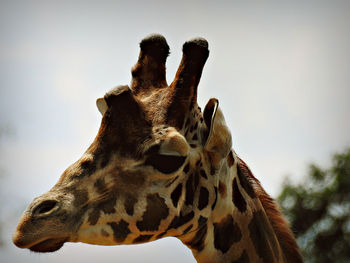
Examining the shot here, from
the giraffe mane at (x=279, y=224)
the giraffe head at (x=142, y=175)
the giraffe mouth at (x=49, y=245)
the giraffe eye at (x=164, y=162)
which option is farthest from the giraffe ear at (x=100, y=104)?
the giraffe mouth at (x=49, y=245)

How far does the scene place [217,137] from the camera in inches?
150

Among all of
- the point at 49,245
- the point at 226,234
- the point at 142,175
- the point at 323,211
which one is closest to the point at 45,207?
the point at 49,245

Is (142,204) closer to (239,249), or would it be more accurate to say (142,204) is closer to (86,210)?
(86,210)

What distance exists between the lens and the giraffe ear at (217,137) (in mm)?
3805

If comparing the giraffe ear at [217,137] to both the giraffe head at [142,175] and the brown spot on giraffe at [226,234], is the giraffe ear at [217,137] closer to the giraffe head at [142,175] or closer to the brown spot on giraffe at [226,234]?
the giraffe head at [142,175]

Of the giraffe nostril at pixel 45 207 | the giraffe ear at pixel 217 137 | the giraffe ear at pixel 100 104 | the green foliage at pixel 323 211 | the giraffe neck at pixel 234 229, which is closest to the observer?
the giraffe nostril at pixel 45 207

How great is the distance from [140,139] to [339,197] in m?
20.7

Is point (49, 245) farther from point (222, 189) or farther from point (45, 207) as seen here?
point (222, 189)

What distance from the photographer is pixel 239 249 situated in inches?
159

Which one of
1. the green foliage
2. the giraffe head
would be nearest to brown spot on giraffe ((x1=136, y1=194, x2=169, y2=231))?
the giraffe head

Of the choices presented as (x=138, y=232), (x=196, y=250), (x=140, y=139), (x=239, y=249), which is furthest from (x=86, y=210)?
(x=239, y=249)

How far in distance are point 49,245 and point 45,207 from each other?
0.93ft

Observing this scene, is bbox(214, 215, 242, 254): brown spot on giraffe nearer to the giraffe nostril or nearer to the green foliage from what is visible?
the giraffe nostril

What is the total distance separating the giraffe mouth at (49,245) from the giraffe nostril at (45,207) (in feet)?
0.69
